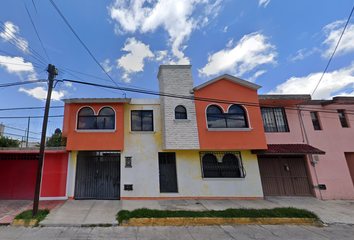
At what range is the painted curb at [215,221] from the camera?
5430 mm

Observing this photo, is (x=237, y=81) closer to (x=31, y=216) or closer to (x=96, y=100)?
(x=96, y=100)

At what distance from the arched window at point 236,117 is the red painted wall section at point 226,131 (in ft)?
0.95

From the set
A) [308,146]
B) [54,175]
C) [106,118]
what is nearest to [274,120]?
[308,146]

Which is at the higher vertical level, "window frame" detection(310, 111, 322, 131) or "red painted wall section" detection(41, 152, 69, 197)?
"window frame" detection(310, 111, 322, 131)

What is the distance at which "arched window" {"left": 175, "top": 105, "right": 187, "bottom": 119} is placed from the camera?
877cm

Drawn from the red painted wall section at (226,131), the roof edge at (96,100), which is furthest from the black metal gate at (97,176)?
the red painted wall section at (226,131)

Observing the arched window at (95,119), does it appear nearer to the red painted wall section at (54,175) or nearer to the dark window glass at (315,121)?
the red painted wall section at (54,175)

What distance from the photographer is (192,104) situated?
8.83 meters

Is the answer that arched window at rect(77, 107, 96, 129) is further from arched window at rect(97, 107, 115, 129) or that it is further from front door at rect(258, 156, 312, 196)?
front door at rect(258, 156, 312, 196)

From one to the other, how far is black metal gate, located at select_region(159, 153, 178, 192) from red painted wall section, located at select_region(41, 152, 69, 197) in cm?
485

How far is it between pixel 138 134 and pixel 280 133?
27.9ft

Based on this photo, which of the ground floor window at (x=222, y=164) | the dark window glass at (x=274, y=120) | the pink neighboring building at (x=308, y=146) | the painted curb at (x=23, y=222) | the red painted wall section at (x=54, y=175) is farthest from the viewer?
the dark window glass at (x=274, y=120)

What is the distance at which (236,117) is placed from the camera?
9.06 meters

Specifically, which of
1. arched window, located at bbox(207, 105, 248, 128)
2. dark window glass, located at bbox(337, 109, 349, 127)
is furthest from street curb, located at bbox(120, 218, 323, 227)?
dark window glass, located at bbox(337, 109, 349, 127)
